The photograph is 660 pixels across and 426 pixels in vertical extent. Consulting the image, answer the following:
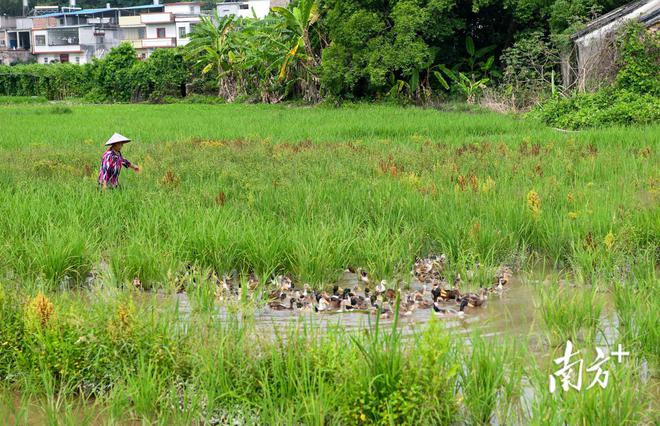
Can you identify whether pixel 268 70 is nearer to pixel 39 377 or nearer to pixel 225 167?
pixel 225 167

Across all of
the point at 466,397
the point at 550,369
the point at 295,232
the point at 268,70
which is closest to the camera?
the point at 466,397

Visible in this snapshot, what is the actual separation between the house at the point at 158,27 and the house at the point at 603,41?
39094 millimetres

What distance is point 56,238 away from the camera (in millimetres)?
4820

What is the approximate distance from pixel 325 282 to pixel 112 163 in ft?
9.79

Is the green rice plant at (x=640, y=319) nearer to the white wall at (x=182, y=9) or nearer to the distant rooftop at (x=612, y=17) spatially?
the distant rooftop at (x=612, y=17)

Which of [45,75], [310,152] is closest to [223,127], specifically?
[310,152]

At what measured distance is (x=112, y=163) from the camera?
22.5ft

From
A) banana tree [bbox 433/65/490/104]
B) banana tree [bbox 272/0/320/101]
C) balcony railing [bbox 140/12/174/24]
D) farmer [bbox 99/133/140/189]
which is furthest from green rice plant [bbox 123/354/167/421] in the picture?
balcony railing [bbox 140/12/174/24]

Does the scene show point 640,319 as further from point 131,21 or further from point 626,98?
point 131,21

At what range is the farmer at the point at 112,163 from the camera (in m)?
6.77

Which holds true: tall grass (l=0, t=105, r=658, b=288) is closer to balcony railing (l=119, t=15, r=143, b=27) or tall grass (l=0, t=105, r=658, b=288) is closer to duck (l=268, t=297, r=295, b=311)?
duck (l=268, t=297, r=295, b=311)

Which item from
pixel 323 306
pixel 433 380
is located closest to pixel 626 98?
pixel 323 306

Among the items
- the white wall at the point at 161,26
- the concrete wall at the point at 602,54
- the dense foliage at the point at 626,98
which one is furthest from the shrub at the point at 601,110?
the white wall at the point at 161,26

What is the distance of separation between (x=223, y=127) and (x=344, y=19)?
712 cm
